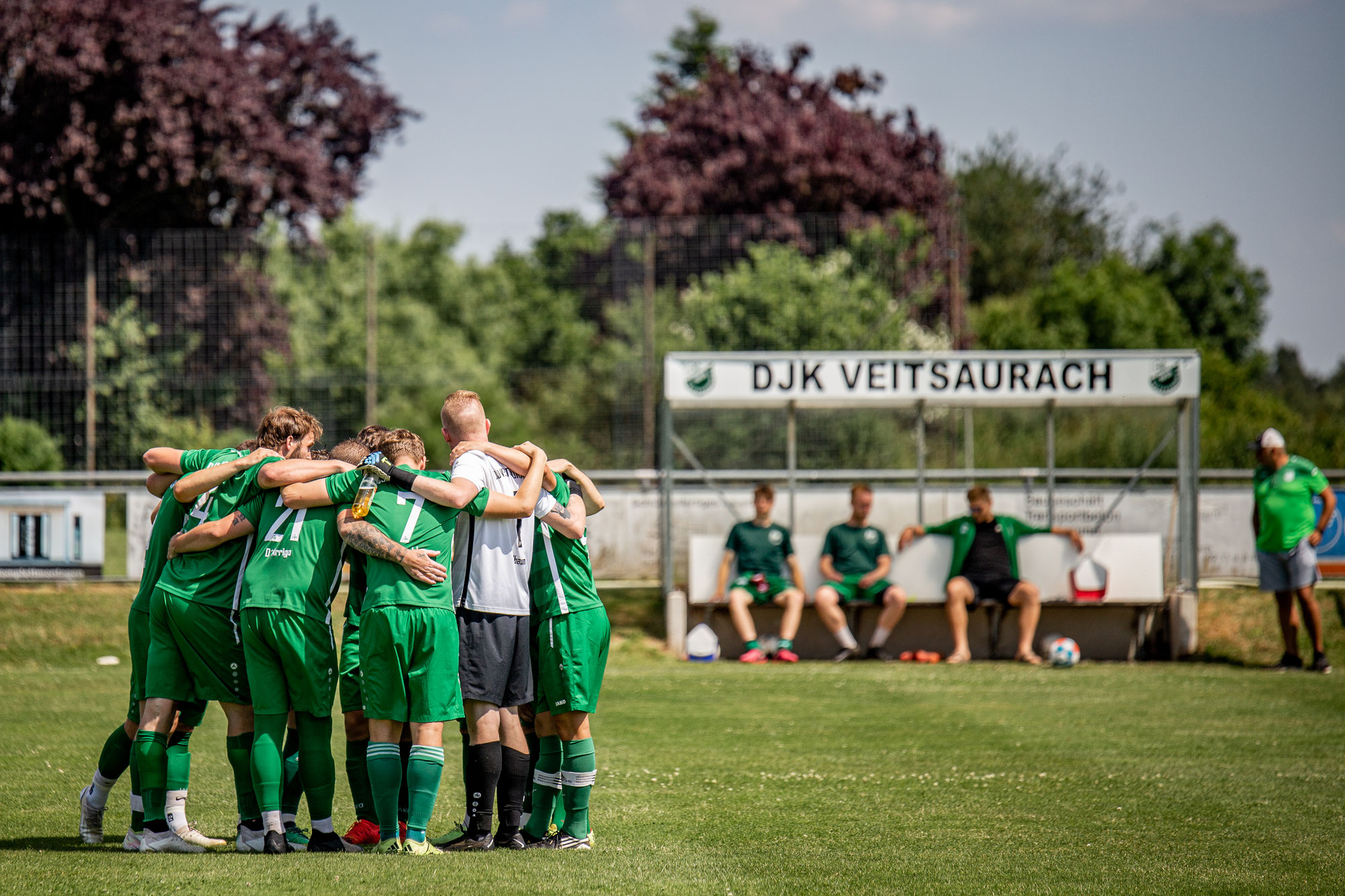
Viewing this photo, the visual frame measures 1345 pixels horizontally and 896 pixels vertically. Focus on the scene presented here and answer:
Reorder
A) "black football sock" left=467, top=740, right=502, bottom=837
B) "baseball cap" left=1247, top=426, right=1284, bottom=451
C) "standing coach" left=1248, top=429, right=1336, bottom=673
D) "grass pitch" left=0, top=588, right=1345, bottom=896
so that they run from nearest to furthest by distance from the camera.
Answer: "grass pitch" left=0, top=588, right=1345, bottom=896 < "black football sock" left=467, top=740, right=502, bottom=837 < "standing coach" left=1248, top=429, right=1336, bottom=673 < "baseball cap" left=1247, top=426, right=1284, bottom=451

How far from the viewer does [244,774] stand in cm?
533

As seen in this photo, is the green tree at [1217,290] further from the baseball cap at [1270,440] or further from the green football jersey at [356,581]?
the green football jersey at [356,581]

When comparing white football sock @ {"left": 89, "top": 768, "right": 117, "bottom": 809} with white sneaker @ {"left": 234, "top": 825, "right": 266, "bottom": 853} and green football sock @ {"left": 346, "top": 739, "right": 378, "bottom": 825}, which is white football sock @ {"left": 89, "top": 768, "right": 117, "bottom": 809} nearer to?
white sneaker @ {"left": 234, "top": 825, "right": 266, "bottom": 853}

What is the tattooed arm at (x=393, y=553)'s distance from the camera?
5.12 m

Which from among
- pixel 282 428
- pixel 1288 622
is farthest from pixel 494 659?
pixel 1288 622

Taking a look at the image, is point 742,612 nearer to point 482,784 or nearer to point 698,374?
point 698,374

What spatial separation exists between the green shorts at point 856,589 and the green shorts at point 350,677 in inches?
321

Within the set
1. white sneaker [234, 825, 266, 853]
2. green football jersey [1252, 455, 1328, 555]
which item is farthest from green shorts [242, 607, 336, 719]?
green football jersey [1252, 455, 1328, 555]

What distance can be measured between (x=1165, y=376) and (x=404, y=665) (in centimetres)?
1084

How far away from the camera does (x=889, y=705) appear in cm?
991

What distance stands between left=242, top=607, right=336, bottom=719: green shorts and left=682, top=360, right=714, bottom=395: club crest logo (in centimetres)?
866

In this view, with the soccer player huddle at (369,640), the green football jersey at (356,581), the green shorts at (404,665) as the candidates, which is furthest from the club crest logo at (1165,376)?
the green shorts at (404,665)

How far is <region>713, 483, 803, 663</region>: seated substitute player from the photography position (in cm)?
1307

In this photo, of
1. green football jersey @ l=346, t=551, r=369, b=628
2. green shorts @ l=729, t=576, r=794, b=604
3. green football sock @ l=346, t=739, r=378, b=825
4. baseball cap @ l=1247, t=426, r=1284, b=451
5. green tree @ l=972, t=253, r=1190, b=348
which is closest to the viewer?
green football jersey @ l=346, t=551, r=369, b=628
